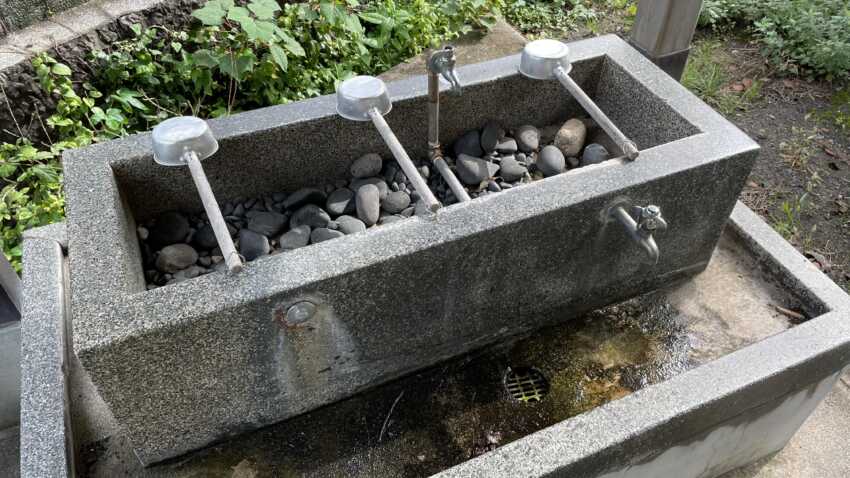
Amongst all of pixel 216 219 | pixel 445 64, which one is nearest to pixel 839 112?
pixel 445 64

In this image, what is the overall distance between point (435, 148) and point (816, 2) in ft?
13.2

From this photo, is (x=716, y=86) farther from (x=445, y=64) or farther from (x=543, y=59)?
(x=445, y=64)

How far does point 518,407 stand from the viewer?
7.00 ft

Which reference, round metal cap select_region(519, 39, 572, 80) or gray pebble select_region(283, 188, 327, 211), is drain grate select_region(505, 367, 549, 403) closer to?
gray pebble select_region(283, 188, 327, 211)

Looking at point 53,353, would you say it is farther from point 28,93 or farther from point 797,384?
point 797,384

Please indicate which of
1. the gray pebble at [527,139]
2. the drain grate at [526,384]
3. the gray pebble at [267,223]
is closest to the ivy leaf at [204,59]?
the gray pebble at [267,223]

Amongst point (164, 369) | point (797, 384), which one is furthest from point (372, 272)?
point (797, 384)

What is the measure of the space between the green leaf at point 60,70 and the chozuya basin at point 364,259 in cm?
144

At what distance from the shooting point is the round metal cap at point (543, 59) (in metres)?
2.25

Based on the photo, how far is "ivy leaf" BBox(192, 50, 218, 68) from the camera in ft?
11.4

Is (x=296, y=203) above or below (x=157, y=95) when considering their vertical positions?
above

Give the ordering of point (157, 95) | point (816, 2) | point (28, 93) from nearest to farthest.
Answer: point (28, 93), point (157, 95), point (816, 2)

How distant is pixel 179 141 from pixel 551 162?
51.2 inches

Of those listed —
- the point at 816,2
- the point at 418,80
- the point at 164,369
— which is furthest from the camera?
the point at 816,2
